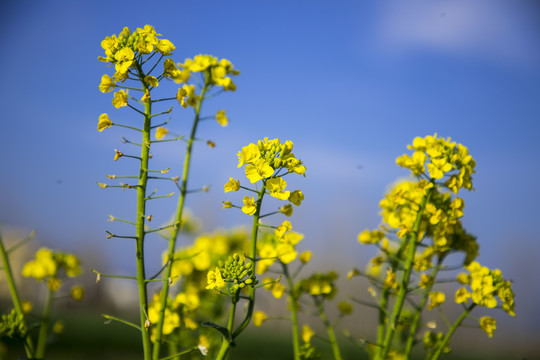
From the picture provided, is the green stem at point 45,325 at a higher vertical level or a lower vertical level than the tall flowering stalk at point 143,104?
lower

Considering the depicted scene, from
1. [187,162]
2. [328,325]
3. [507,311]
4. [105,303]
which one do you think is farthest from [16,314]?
[105,303]

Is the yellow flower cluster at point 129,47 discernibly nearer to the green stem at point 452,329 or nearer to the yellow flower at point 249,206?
the yellow flower at point 249,206

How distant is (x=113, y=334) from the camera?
7.14 meters

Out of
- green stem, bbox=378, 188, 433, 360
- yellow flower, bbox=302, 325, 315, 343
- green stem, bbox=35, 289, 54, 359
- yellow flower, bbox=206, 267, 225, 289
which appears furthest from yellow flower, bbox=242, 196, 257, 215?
green stem, bbox=35, 289, 54, 359

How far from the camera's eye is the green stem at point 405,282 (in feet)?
5.76

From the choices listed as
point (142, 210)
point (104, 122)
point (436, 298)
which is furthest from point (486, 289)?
point (104, 122)

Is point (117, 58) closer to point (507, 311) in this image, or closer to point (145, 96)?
point (145, 96)

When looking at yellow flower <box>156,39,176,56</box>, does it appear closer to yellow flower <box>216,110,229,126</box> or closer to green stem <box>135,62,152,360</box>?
green stem <box>135,62,152,360</box>

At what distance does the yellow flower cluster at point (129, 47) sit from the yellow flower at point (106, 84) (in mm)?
27

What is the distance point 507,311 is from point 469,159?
71cm

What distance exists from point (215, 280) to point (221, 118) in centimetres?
72

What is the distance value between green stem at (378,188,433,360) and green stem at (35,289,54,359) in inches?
57.7

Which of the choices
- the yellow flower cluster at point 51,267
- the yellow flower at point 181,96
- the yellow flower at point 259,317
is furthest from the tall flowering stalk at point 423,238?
the yellow flower cluster at point 51,267

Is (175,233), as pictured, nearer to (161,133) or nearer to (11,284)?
(161,133)
